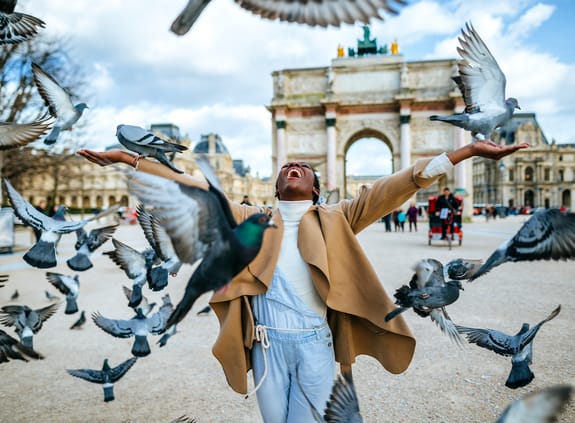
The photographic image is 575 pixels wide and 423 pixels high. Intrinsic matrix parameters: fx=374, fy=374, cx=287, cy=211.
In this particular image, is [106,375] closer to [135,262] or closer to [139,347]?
[139,347]

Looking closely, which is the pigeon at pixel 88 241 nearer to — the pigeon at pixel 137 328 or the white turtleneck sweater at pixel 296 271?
the pigeon at pixel 137 328

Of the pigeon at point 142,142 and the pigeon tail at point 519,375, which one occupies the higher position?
the pigeon at point 142,142

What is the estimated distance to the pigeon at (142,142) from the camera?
5.37ft

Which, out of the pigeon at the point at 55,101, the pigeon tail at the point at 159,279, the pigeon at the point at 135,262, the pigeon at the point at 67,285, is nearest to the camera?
the pigeon at the point at 55,101

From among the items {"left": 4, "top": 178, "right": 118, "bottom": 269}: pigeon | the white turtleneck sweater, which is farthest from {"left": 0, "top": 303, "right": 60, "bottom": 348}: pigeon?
the white turtleneck sweater

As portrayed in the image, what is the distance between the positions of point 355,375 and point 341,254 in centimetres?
229

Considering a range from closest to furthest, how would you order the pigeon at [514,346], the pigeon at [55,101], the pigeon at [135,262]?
the pigeon at [55,101]
the pigeon at [514,346]
the pigeon at [135,262]

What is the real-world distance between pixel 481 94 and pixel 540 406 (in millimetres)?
1416

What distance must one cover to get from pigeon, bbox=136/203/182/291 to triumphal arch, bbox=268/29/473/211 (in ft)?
85.7

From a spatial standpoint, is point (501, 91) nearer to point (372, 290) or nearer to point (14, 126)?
point (372, 290)

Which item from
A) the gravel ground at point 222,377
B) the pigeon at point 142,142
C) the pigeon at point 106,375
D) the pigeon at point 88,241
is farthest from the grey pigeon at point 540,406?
the pigeon at point 88,241

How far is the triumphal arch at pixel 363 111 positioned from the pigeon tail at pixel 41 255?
87.2ft

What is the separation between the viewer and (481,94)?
1872 mm

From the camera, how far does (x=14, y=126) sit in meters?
2.17
